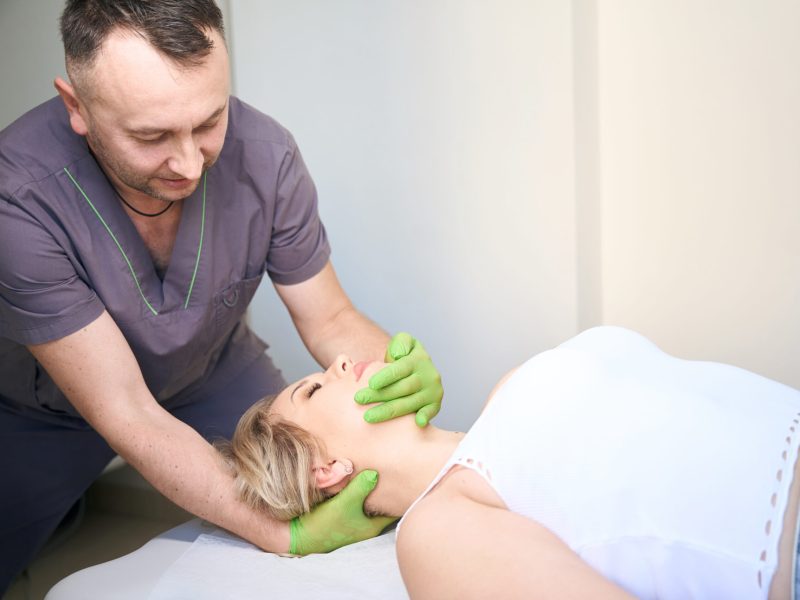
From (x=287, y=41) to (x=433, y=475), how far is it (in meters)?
A: 1.41

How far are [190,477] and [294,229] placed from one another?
1.86 feet

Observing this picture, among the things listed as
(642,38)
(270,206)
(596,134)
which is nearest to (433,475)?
(270,206)

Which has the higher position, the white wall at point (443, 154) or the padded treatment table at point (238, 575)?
the white wall at point (443, 154)

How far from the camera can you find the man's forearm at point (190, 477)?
4.71 feet

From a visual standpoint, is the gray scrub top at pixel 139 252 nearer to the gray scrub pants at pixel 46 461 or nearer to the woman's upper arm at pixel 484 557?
the gray scrub pants at pixel 46 461

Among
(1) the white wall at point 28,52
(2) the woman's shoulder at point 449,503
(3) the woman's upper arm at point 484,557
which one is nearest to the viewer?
(3) the woman's upper arm at point 484,557

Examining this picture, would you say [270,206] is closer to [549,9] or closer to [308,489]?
[308,489]

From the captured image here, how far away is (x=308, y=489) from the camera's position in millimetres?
1428

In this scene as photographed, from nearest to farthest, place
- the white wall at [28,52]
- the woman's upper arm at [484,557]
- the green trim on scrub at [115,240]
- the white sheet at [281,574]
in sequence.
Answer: the woman's upper arm at [484,557], the white sheet at [281,574], the green trim on scrub at [115,240], the white wall at [28,52]

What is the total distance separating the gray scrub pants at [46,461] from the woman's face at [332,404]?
532 mm

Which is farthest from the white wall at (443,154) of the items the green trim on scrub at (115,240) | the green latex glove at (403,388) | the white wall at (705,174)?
the green trim on scrub at (115,240)

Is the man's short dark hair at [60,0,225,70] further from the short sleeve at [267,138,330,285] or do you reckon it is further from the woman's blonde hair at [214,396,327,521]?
the woman's blonde hair at [214,396,327,521]

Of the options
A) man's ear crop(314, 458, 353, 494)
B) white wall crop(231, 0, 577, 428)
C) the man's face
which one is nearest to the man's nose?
the man's face

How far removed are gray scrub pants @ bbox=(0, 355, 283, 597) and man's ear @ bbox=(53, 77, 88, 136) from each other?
74 centimetres
